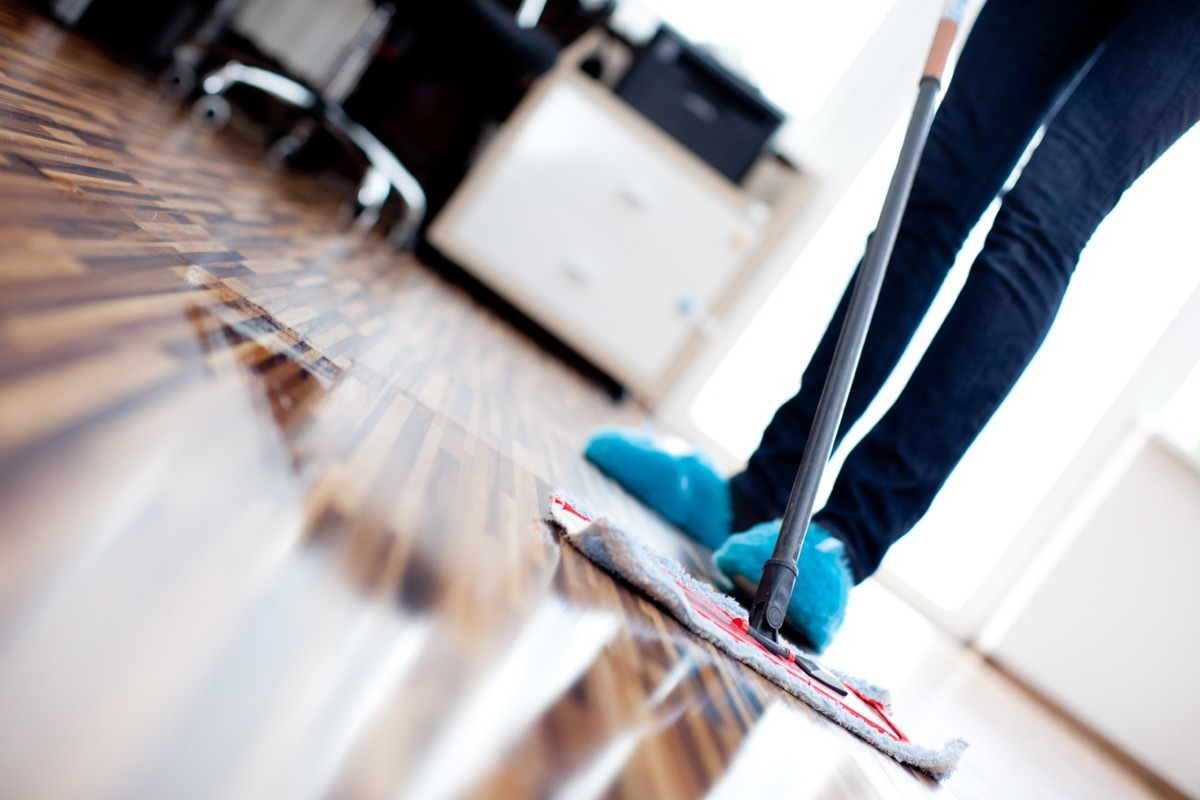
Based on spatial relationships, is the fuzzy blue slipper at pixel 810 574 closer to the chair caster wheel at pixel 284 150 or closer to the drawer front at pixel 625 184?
the drawer front at pixel 625 184

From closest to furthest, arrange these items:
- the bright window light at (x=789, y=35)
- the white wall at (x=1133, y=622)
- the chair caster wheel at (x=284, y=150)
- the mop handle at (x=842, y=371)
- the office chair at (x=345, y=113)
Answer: the mop handle at (x=842, y=371) → the white wall at (x=1133, y=622) → the office chair at (x=345, y=113) → the chair caster wheel at (x=284, y=150) → the bright window light at (x=789, y=35)

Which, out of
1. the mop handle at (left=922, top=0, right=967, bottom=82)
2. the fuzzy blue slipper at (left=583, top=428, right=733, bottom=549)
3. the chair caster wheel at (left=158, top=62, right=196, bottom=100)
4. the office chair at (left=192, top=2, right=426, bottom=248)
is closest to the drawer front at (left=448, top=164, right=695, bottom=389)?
the office chair at (left=192, top=2, right=426, bottom=248)

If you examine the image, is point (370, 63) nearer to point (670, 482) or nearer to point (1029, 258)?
point (670, 482)

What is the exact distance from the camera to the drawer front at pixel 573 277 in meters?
2.59

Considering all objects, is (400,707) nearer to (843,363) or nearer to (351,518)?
(351,518)

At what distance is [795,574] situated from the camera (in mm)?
788

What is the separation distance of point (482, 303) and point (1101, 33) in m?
1.88

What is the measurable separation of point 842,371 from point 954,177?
42cm

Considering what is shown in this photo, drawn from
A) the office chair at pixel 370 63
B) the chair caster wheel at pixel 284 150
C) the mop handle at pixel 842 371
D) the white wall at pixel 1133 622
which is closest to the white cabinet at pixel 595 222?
the office chair at pixel 370 63

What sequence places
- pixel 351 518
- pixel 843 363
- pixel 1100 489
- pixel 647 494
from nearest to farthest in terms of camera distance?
1. pixel 351 518
2. pixel 843 363
3. pixel 647 494
4. pixel 1100 489

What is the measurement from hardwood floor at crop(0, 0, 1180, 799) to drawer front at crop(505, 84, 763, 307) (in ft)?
5.74

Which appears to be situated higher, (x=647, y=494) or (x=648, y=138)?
(x=648, y=138)

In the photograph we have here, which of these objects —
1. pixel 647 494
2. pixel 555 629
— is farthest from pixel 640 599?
pixel 647 494

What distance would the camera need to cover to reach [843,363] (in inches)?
35.6
